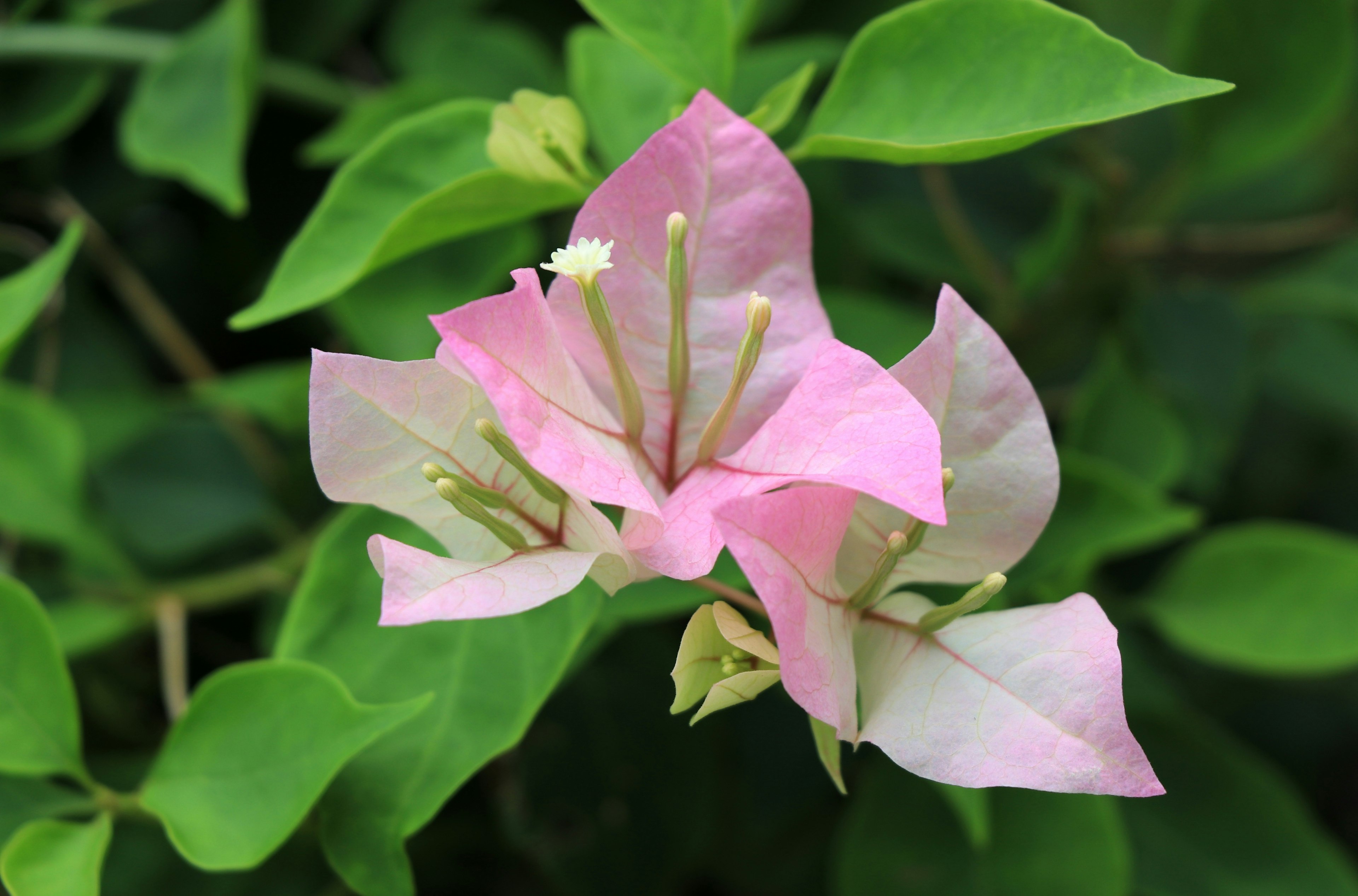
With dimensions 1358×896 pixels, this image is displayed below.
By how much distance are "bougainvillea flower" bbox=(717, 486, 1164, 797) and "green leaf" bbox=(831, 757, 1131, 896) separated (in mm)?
233

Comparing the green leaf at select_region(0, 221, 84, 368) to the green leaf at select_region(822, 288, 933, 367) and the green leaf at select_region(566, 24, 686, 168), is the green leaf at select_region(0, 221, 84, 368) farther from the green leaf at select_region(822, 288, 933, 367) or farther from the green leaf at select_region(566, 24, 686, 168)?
the green leaf at select_region(822, 288, 933, 367)

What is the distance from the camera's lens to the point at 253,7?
58 centimetres

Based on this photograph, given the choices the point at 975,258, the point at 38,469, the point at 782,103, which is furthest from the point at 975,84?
the point at 38,469

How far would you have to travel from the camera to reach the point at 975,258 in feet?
2.01

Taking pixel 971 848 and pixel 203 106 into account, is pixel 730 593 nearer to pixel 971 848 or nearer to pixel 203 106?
pixel 971 848

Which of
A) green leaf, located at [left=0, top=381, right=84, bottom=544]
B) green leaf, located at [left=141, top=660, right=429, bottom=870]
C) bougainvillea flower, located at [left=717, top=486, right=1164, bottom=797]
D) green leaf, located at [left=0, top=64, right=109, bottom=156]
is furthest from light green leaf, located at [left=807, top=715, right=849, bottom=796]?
green leaf, located at [left=0, top=64, right=109, bottom=156]

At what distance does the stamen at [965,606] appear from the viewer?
11.1 inches

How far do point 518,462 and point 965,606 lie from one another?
13 cm

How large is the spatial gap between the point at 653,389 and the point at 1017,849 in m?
0.33

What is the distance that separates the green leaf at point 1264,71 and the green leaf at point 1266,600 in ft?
0.73

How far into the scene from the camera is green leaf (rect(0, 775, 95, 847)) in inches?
15.3

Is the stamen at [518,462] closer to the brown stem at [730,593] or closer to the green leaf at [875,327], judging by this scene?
the brown stem at [730,593]

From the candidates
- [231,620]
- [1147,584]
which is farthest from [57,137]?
[1147,584]

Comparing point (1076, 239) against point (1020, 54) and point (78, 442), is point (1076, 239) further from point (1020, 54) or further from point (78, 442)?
point (78, 442)
